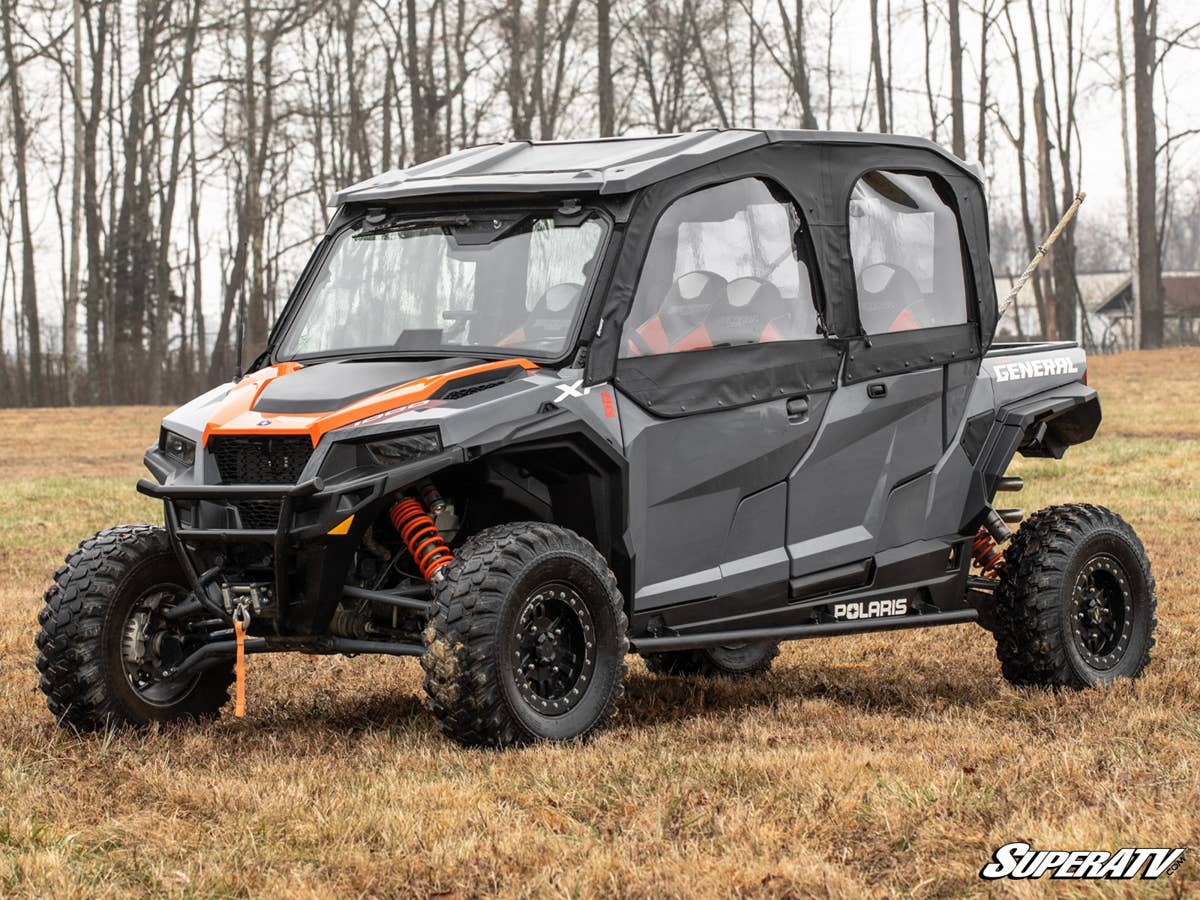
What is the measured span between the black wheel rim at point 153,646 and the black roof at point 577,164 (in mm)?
1800

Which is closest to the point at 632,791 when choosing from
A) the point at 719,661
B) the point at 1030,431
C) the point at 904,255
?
the point at 719,661

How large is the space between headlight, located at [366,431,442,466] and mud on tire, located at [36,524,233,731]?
127cm

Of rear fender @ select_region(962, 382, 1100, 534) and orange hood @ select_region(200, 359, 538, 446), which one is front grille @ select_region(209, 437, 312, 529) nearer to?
orange hood @ select_region(200, 359, 538, 446)

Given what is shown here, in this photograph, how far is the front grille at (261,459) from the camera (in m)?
Result: 5.97

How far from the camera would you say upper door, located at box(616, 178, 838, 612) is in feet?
21.5

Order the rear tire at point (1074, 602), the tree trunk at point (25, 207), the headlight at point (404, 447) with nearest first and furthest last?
the headlight at point (404, 447)
the rear tire at point (1074, 602)
the tree trunk at point (25, 207)

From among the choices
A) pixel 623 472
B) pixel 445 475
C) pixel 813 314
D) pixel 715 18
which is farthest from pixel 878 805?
pixel 715 18

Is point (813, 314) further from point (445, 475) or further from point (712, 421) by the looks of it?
point (445, 475)

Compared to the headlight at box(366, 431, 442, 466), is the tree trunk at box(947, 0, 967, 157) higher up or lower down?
higher up
